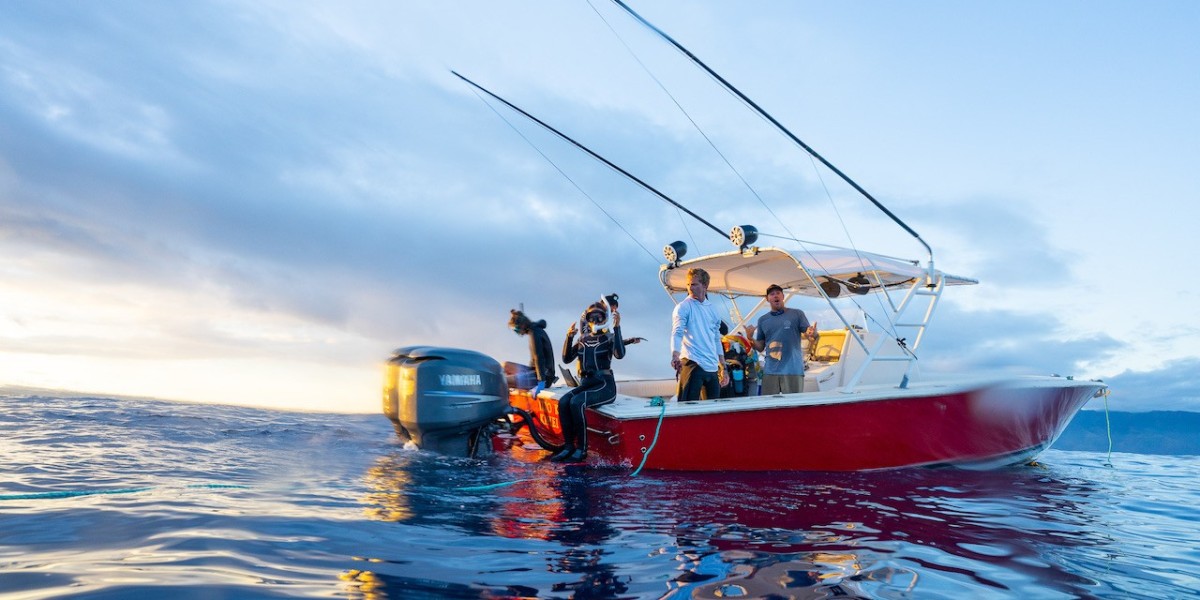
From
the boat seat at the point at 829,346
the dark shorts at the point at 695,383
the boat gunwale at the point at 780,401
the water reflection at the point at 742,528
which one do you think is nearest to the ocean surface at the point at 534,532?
the water reflection at the point at 742,528

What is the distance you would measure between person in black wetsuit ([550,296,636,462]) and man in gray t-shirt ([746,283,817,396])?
1.98m

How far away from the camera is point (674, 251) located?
9875mm

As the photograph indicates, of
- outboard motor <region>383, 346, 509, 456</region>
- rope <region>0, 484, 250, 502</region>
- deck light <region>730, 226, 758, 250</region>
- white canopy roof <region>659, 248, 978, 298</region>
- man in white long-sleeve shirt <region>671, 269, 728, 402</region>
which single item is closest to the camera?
rope <region>0, 484, 250, 502</region>

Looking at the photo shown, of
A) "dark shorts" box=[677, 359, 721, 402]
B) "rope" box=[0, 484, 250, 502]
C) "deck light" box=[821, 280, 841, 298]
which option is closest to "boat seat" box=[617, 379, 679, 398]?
"deck light" box=[821, 280, 841, 298]

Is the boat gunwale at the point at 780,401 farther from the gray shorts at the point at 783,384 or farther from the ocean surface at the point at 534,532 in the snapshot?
the gray shorts at the point at 783,384

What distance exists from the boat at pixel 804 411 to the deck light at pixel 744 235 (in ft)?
0.04

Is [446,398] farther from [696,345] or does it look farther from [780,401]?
[780,401]

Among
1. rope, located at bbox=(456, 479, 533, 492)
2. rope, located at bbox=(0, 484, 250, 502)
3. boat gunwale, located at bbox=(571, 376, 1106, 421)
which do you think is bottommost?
rope, located at bbox=(456, 479, 533, 492)

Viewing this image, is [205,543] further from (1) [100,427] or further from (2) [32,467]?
(1) [100,427]

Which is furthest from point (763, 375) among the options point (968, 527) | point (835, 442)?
point (968, 527)

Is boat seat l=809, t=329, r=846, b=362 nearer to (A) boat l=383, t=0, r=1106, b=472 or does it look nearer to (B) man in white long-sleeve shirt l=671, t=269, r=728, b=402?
(A) boat l=383, t=0, r=1106, b=472

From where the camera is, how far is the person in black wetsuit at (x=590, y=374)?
755cm

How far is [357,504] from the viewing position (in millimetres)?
4621

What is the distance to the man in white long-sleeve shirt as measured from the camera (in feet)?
24.5
